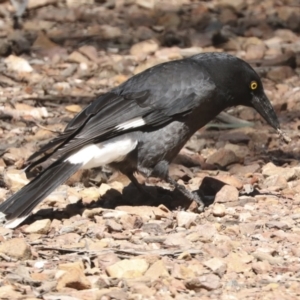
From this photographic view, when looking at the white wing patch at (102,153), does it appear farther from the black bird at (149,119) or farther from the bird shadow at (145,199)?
the bird shadow at (145,199)

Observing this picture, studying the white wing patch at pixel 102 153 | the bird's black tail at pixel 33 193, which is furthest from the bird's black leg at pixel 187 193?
the bird's black tail at pixel 33 193

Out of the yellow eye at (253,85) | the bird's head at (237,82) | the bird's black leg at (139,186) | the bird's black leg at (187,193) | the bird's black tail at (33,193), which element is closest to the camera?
the bird's black tail at (33,193)

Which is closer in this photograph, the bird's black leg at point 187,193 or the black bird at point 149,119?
the black bird at point 149,119

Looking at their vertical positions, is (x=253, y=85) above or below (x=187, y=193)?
above

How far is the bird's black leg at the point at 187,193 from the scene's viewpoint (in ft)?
17.7

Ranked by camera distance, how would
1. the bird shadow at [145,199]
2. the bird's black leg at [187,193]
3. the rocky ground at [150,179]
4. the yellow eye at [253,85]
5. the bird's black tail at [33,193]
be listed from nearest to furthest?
the rocky ground at [150,179] → the bird's black tail at [33,193] → the bird shadow at [145,199] → the bird's black leg at [187,193] → the yellow eye at [253,85]

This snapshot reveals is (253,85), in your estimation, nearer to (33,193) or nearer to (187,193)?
(187,193)

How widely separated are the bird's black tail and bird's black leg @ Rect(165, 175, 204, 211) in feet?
2.08

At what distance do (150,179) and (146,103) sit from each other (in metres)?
0.69

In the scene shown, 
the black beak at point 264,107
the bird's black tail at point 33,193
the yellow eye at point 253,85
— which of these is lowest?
the black beak at point 264,107

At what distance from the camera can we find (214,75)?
5773mm

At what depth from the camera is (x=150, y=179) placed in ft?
20.0

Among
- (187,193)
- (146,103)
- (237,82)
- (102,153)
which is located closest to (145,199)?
(187,193)

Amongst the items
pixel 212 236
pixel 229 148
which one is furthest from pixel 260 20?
pixel 212 236
